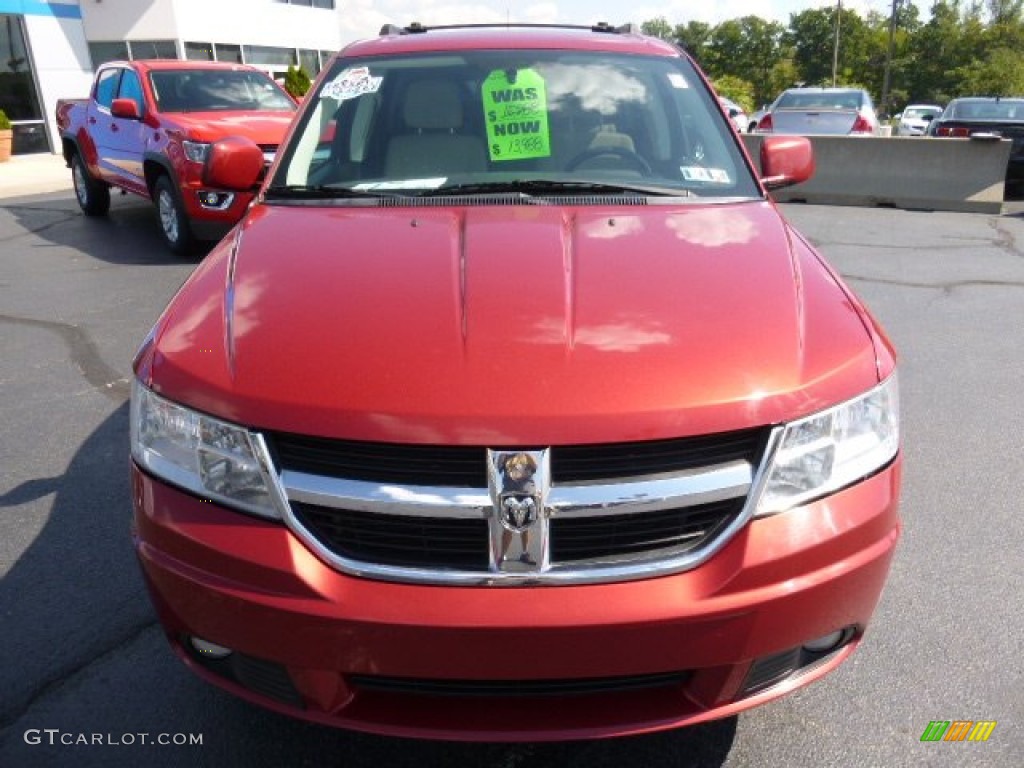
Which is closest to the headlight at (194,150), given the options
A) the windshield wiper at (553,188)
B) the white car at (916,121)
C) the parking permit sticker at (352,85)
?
the parking permit sticker at (352,85)

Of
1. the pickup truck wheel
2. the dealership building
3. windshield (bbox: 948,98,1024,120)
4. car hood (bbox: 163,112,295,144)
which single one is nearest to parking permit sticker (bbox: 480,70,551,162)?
car hood (bbox: 163,112,295,144)

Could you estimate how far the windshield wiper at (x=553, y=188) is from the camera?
2789 mm

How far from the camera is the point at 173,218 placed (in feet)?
27.2

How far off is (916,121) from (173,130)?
93.2 feet

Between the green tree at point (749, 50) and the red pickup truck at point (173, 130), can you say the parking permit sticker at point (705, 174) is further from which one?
the green tree at point (749, 50)

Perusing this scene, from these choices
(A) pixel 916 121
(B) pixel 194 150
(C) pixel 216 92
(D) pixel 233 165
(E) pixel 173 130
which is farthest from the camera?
(A) pixel 916 121

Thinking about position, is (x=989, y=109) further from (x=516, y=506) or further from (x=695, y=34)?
(x=695, y=34)

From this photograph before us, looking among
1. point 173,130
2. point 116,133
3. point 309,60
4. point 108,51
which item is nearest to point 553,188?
point 173,130

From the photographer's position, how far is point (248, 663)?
1.86 meters

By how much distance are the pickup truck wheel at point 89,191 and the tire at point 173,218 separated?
98.4 inches

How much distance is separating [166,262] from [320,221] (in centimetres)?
614

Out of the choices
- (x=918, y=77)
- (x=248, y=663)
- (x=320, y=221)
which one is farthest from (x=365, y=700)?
(x=918, y=77)

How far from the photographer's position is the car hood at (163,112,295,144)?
7840mm

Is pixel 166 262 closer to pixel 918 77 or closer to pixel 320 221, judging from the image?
pixel 320 221
